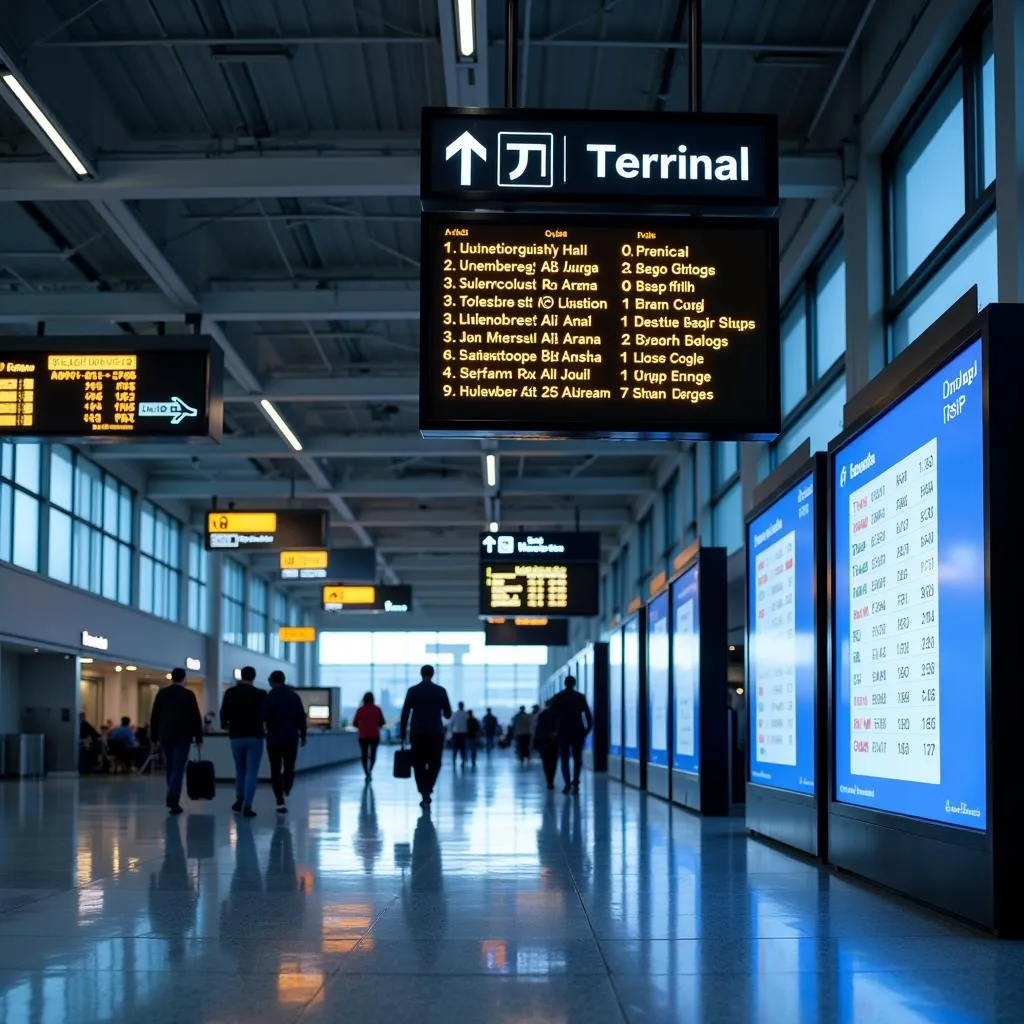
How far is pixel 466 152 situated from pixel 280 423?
1794cm

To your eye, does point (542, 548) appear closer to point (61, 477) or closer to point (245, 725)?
point (245, 725)

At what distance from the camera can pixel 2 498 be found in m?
25.9

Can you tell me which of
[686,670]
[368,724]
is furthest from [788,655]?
[368,724]

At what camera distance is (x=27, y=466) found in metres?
27.2

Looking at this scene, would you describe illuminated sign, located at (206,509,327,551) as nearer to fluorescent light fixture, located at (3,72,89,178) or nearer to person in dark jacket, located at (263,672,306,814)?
person in dark jacket, located at (263,672,306,814)

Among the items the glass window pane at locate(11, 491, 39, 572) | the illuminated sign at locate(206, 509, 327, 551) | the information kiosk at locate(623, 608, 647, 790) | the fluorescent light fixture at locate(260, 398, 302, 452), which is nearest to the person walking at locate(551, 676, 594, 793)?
the information kiosk at locate(623, 608, 647, 790)

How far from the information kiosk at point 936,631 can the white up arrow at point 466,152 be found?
101 inches

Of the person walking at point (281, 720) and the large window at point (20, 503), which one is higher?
the large window at point (20, 503)

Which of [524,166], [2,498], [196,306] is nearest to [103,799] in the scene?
[196,306]

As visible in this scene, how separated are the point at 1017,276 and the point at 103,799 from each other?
14757 millimetres

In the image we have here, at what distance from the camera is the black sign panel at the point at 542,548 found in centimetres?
2486

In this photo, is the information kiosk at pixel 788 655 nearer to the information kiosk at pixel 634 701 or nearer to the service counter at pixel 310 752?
the information kiosk at pixel 634 701

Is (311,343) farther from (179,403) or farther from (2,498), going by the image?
(179,403)

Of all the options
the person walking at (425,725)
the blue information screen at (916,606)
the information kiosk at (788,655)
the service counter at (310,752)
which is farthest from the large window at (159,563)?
the blue information screen at (916,606)
